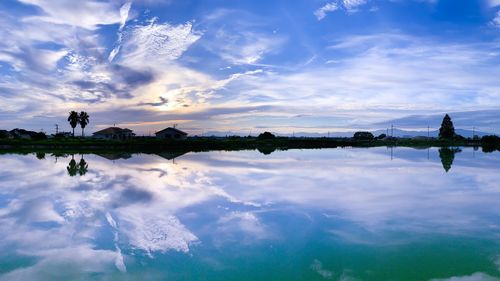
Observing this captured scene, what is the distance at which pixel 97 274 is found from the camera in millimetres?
7066

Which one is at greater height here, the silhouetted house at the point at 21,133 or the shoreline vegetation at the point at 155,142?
the silhouetted house at the point at 21,133

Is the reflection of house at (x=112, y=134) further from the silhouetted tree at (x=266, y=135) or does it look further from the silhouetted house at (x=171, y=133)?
the silhouetted tree at (x=266, y=135)

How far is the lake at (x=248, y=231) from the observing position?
7.23 m

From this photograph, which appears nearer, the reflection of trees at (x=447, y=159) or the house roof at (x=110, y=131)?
the reflection of trees at (x=447, y=159)

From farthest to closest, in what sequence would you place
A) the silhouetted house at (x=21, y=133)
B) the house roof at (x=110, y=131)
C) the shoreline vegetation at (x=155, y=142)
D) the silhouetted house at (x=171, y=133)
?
the silhouetted house at (x=21, y=133) → the house roof at (x=110, y=131) → the silhouetted house at (x=171, y=133) → the shoreline vegetation at (x=155, y=142)

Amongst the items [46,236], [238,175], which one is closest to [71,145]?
[238,175]

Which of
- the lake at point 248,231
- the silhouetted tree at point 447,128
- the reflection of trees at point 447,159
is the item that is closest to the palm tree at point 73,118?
the lake at point 248,231

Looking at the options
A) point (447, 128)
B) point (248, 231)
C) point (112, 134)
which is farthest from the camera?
point (447, 128)

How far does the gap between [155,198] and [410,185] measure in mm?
11953

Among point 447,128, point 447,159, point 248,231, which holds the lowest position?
point 248,231

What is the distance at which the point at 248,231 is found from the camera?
9820 millimetres

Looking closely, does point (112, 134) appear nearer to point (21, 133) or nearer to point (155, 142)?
point (21, 133)

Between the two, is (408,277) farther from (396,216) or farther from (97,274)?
(97,274)

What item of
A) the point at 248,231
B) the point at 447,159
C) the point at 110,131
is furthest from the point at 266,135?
the point at 248,231
